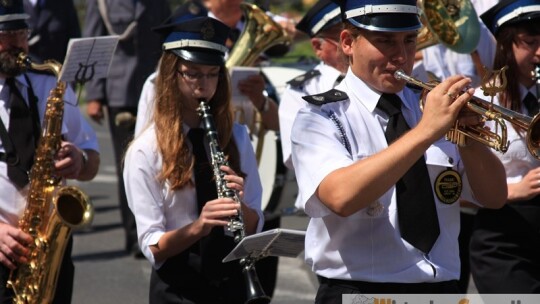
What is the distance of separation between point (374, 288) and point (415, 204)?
1.04 ft

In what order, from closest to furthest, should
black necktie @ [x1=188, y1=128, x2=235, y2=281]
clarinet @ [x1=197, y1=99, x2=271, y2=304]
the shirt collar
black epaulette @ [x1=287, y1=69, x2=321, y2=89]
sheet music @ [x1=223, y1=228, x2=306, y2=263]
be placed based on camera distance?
the shirt collar < sheet music @ [x1=223, y1=228, x2=306, y2=263] < clarinet @ [x1=197, y1=99, x2=271, y2=304] < black necktie @ [x1=188, y1=128, x2=235, y2=281] < black epaulette @ [x1=287, y1=69, x2=321, y2=89]

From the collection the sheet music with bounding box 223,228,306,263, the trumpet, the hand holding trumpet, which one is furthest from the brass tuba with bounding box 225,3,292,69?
the hand holding trumpet

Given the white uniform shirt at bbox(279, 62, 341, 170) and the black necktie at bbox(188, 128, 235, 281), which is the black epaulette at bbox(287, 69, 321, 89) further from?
the black necktie at bbox(188, 128, 235, 281)

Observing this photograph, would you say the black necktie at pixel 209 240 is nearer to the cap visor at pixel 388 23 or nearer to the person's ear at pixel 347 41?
the person's ear at pixel 347 41

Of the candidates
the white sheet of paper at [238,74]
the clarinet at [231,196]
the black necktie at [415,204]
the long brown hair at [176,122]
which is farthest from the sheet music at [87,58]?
the black necktie at [415,204]

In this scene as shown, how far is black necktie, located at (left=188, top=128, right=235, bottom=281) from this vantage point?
Answer: 17.8ft

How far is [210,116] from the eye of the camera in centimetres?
547

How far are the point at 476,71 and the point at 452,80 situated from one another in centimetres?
381

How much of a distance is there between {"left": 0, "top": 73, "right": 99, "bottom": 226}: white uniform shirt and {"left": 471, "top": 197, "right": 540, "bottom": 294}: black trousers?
1998 mm

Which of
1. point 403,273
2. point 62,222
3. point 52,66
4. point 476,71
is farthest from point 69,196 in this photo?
point 476,71

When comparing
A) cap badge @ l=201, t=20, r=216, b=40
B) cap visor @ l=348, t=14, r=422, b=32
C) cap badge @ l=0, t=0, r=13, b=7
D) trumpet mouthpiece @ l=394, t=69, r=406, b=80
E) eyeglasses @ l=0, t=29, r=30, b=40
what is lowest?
eyeglasses @ l=0, t=29, r=30, b=40

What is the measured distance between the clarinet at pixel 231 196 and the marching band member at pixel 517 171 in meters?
1.31

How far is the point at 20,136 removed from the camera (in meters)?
5.90

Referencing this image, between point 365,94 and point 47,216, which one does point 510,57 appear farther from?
point 47,216
